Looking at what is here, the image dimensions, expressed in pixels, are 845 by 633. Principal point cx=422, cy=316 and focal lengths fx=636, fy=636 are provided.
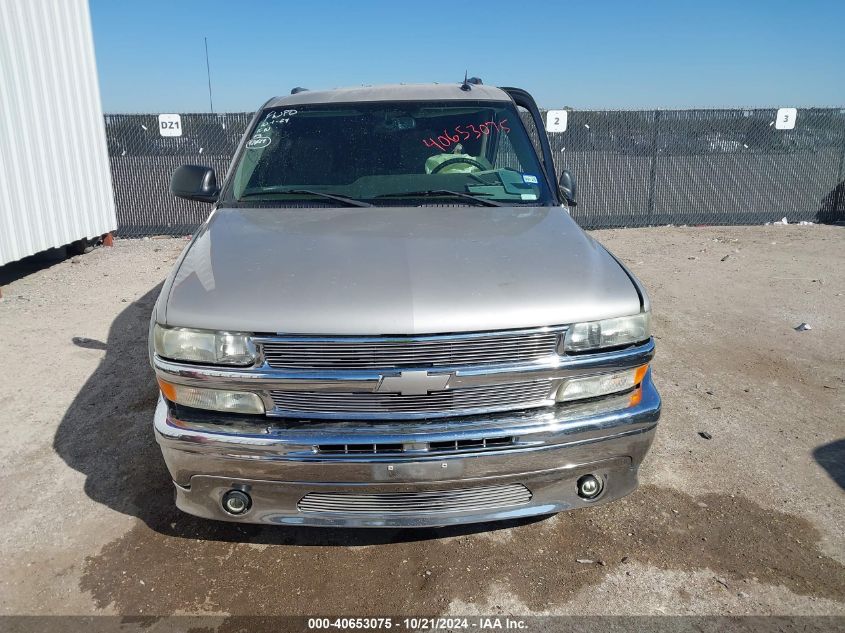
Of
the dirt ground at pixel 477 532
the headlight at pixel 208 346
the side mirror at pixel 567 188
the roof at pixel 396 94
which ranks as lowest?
the dirt ground at pixel 477 532

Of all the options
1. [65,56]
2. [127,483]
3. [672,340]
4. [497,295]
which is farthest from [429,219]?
[65,56]

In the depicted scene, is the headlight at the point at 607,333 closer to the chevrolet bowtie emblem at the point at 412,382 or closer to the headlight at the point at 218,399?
the chevrolet bowtie emblem at the point at 412,382

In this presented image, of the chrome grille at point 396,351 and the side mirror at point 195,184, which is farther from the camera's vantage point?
the side mirror at point 195,184

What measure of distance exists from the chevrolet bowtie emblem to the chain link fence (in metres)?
10.3

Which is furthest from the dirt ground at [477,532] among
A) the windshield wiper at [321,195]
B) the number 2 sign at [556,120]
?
the number 2 sign at [556,120]

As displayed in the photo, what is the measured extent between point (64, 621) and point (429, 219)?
2437 mm

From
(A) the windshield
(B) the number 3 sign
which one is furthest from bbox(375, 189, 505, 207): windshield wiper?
(B) the number 3 sign

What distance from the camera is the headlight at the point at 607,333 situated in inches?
100

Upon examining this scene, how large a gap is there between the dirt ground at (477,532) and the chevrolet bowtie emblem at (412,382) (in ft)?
3.17

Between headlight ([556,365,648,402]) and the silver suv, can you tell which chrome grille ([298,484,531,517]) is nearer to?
the silver suv

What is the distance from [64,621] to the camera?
2617mm

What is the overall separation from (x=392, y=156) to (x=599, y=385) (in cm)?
198

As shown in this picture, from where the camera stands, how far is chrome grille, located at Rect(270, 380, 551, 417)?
8.17 feet

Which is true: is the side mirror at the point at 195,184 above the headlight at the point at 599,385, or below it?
above
